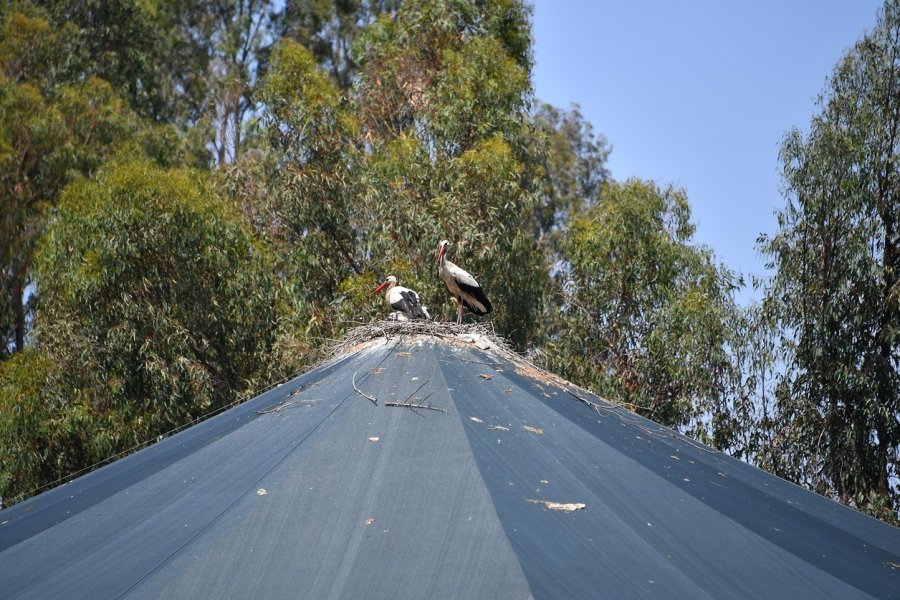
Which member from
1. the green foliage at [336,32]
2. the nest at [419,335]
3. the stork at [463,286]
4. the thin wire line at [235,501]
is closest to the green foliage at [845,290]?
the stork at [463,286]

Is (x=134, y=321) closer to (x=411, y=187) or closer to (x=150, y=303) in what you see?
(x=150, y=303)

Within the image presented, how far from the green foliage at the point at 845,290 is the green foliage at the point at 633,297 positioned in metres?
1.96

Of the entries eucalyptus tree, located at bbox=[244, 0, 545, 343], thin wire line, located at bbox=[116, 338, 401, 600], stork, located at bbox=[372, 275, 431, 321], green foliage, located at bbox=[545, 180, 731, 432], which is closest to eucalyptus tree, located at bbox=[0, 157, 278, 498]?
eucalyptus tree, located at bbox=[244, 0, 545, 343]

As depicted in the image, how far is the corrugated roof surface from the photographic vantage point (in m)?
6.40

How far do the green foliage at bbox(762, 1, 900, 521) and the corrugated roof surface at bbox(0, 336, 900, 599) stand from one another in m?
6.73

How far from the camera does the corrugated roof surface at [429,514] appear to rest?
6.40 m

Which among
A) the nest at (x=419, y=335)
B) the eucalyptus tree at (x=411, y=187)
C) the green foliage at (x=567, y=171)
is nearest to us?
the nest at (x=419, y=335)

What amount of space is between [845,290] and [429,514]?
34.4 feet

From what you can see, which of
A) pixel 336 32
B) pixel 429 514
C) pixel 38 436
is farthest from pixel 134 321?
pixel 336 32

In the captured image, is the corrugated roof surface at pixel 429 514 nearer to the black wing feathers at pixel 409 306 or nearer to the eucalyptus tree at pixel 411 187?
the black wing feathers at pixel 409 306

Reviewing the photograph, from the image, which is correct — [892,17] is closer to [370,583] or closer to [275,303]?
[275,303]

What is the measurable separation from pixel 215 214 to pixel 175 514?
11503 mm

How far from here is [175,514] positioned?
751 centimetres

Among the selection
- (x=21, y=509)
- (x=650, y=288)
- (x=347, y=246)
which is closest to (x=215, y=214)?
(x=347, y=246)
